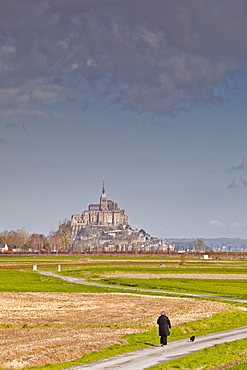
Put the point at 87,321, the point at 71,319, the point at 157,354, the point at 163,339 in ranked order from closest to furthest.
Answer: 1. the point at 157,354
2. the point at 163,339
3. the point at 87,321
4. the point at 71,319

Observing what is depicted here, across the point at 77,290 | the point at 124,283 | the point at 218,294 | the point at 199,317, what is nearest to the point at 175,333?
the point at 199,317

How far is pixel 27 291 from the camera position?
246 feet

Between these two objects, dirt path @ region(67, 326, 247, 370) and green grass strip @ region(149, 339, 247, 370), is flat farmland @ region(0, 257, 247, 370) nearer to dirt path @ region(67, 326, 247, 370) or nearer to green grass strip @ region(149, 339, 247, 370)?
dirt path @ region(67, 326, 247, 370)

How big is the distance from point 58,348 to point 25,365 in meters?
4.13

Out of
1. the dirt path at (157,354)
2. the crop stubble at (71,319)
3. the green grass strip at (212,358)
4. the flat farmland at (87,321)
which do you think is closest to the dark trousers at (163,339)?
→ the dirt path at (157,354)

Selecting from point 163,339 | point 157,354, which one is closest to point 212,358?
point 157,354

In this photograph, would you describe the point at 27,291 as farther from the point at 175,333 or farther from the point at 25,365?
the point at 25,365

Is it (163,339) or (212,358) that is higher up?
(163,339)

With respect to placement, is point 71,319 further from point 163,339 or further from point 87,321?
point 163,339

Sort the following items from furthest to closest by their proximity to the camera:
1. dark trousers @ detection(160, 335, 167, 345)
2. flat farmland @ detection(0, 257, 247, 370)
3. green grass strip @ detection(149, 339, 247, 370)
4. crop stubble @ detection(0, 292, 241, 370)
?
dark trousers @ detection(160, 335, 167, 345), flat farmland @ detection(0, 257, 247, 370), crop stubble @ detection(0, 292, 241, 370), green grass strip @ detection(149, 339, 247, 370)

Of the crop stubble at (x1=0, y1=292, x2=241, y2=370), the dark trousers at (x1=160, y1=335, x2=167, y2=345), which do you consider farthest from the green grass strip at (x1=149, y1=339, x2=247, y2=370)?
the crop stubble at (x1=0, y1=292, x2=241, y2=370)

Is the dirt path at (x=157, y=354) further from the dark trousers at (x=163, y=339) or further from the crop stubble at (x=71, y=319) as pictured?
the crop stubble at (x=71, y=319)

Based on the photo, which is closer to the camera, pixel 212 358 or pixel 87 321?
pixel 212 358

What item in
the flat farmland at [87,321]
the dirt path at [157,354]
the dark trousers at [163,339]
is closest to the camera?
the dirt path at [157,354]
